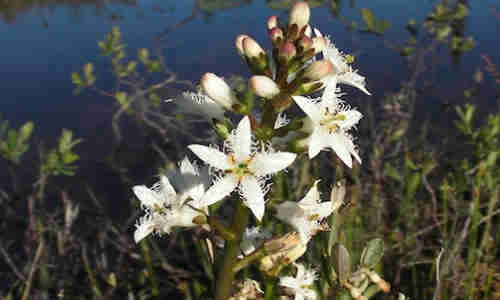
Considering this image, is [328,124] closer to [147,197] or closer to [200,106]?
[200,106]

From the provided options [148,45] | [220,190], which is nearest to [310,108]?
[220,190]

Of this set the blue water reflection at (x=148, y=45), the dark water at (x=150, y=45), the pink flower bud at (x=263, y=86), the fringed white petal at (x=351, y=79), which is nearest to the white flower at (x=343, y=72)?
the fringed white petal at (x=351, y=79)

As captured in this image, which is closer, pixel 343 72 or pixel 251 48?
pixel 251 48

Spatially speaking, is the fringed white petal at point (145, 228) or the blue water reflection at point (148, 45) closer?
the fringed white petal at point (145, 228)

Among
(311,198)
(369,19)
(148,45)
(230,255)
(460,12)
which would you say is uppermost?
(148,45)

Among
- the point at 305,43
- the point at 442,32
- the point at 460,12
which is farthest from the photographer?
the point at 442,32

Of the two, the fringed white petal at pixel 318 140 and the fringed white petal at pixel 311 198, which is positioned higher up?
the fringed white petal at pixel 318 140

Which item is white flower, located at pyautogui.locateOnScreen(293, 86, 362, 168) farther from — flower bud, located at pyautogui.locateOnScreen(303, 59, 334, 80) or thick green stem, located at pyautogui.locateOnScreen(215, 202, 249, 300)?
thick green stem, located at pyautogui.locateOnScreen(215, 202, 249, 300)

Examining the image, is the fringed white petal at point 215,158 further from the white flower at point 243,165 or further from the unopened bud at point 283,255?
the unopened bud at point 283,255
